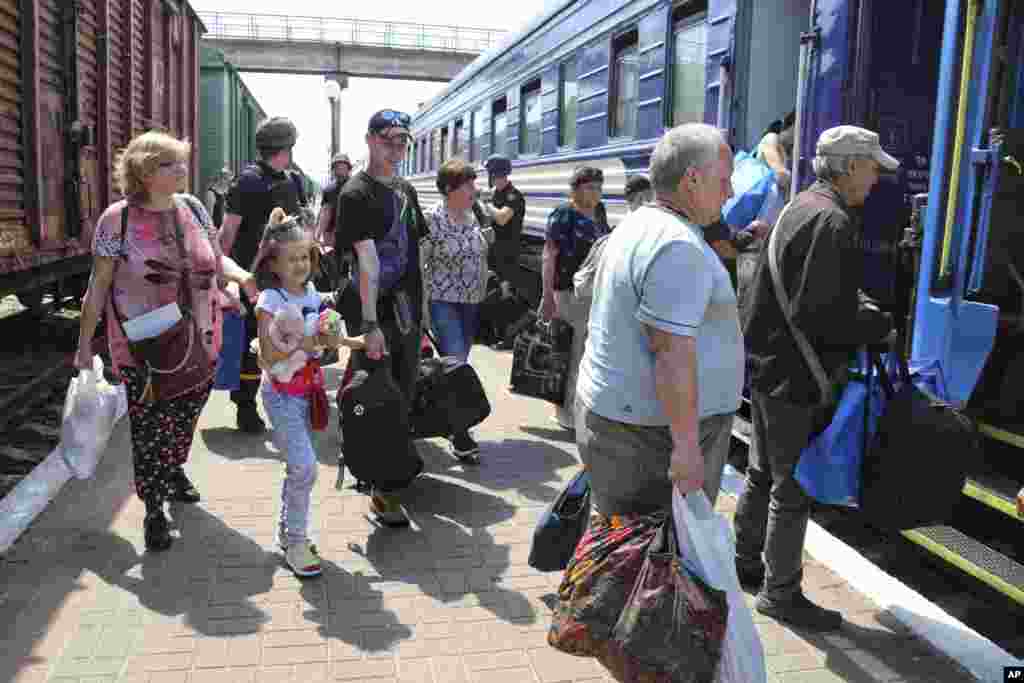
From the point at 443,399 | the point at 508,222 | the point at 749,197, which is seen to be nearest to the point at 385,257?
the point at 443,399

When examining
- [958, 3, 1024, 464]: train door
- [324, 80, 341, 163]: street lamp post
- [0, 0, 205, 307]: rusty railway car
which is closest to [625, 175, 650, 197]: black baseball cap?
[958, 3, 1024, 464]: train door

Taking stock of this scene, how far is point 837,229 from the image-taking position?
3.24 m

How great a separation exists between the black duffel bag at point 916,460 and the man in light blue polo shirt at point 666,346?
33.3 inches

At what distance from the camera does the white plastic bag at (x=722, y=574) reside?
2475 mm

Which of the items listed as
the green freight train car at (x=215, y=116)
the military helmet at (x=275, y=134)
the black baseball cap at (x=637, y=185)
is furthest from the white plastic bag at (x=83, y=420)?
the green freight train car at (x=215, y=116)

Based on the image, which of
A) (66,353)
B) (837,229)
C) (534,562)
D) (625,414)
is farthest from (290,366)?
(66,353)

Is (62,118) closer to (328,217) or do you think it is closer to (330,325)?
(328,217)

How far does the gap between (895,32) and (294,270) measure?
3199 mm

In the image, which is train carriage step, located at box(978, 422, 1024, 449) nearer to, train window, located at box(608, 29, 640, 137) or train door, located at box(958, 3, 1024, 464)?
train door, located at box(958, 3, 1024, 464)

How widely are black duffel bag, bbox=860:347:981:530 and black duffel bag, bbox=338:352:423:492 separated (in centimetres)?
196

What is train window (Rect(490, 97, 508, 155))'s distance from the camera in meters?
11.7

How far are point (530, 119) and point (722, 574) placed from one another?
8.47 metres

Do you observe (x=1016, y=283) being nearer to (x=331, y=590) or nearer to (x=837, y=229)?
(x=837, y=229)

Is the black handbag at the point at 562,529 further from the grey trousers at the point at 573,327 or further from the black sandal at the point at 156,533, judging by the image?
the grey trousers at the point at 573,327
